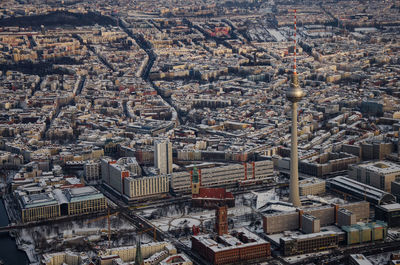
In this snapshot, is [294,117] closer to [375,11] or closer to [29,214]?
[29,214]

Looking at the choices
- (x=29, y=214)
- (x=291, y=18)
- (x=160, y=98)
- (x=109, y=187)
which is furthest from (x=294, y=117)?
(x=291, y=18)

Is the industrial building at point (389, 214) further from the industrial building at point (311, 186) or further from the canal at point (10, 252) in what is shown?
the canal at point (10, 252)

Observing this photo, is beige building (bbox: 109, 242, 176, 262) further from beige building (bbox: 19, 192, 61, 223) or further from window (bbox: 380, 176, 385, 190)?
window (bbox: 380, 176, 385, 190)

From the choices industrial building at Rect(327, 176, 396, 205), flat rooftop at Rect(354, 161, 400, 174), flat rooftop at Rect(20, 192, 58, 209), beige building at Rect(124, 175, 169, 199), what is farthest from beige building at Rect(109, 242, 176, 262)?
flat rooftop at Rect(354, 161, 400, 174)

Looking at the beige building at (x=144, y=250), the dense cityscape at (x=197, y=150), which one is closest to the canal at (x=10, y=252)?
the dense cityscape at (x=197, y=150)

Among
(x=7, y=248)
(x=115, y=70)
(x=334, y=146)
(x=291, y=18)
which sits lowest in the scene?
(x=7, y=248)

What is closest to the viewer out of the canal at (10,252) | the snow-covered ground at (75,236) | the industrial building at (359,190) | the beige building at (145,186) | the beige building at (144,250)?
the beige building at (144,250)

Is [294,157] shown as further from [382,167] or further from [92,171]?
[92,171]

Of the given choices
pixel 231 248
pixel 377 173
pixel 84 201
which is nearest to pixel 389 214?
pixel 377 173
